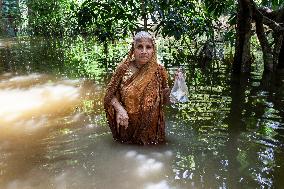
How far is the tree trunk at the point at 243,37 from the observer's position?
9070 millimetres

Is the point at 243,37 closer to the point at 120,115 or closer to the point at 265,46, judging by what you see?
the point at 265,46

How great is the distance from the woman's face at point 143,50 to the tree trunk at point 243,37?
17.0 ft

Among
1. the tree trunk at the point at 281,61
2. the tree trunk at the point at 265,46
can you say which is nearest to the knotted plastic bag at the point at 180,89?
the tree trunk at the point at 265,46

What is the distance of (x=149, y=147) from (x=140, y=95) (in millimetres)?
710

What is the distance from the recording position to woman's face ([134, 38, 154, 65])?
4410 millimetres

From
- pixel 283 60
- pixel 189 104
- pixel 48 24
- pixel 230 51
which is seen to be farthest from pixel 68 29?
pixel 189 104

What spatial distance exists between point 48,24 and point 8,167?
74.9ft

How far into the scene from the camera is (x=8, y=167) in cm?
452

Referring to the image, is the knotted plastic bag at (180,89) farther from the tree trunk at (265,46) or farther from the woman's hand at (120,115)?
the tree trunk at (265,46)

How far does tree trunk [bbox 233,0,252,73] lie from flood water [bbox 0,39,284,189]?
0.83 m

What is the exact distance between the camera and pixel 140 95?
453 cm

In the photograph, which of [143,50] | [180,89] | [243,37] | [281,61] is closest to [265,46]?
[243,37]

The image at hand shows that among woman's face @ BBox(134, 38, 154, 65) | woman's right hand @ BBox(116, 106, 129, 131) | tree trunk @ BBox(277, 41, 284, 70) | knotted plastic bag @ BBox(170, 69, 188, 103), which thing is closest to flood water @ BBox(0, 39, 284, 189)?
woman's right hand @ BBox(116, 106, 129, 131)

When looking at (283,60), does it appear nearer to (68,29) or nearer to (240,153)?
(240,153)
